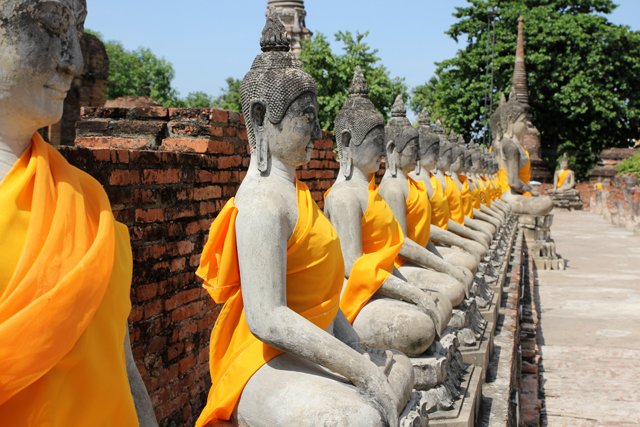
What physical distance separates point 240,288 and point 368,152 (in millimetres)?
1445

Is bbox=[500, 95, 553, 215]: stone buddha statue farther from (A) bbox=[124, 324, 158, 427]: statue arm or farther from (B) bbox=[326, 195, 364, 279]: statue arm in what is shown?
(A) bbox=[124, 324, 158, 427]: statue arm

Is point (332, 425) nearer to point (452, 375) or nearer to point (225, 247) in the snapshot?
point (225, 247)

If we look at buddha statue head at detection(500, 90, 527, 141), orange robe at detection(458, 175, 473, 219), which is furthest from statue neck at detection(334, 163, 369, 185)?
buddha statue head at detection(500, 90, 527, 141)

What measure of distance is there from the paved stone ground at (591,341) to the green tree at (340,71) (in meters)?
4.98

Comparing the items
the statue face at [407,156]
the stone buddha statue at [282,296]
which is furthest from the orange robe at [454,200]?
the stone buddha statue at [282,296]

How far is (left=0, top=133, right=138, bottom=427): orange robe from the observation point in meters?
1.28

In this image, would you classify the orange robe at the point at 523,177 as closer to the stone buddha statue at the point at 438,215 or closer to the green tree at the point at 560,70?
the stone buddha statue at the point at 438,215

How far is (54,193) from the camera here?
1.40 m

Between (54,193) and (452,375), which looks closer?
(54,193)

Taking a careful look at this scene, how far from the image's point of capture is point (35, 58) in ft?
4.63

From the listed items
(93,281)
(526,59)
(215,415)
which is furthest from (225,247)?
(526,59)

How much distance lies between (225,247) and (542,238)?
11.0 meters

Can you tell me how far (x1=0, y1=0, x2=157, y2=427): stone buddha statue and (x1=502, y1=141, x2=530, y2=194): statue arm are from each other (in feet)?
36.5

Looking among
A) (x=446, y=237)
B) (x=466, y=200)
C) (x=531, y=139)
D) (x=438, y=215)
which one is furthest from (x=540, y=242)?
(x=531, y=139)
